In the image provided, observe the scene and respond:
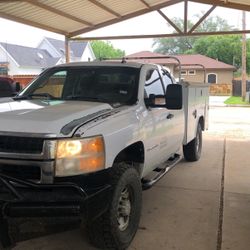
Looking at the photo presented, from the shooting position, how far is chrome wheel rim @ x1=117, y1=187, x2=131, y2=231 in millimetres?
4189

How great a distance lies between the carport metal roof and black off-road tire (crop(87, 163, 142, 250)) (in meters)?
8.45

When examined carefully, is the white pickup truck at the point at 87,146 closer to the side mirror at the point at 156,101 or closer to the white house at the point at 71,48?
the side mirror at the point at 156,101

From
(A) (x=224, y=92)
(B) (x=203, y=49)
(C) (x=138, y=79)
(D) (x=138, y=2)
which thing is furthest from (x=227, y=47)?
(C) (x=138, y=79)

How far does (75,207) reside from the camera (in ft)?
11.1

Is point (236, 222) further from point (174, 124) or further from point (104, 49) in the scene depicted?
point (104, 49)

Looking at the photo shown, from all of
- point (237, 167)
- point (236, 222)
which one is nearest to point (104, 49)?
point (237, 167)

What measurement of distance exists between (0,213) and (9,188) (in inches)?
8.0

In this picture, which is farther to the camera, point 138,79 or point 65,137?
point 138,79

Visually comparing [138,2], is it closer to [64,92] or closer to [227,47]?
[64,92]

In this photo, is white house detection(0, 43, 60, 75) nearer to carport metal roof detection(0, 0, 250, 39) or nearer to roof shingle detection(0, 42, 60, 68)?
roof shingle detection(0, 42, 60, 68)

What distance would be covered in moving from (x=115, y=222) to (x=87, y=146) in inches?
31.3

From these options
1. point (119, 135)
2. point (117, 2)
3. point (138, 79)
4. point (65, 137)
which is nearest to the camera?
point (65, 137)

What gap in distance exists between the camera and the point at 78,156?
3629mm

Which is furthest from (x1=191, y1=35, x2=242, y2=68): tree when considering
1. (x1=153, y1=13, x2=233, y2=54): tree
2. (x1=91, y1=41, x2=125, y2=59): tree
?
(x1=91, y1=41, x2=125, y2=59): tree
